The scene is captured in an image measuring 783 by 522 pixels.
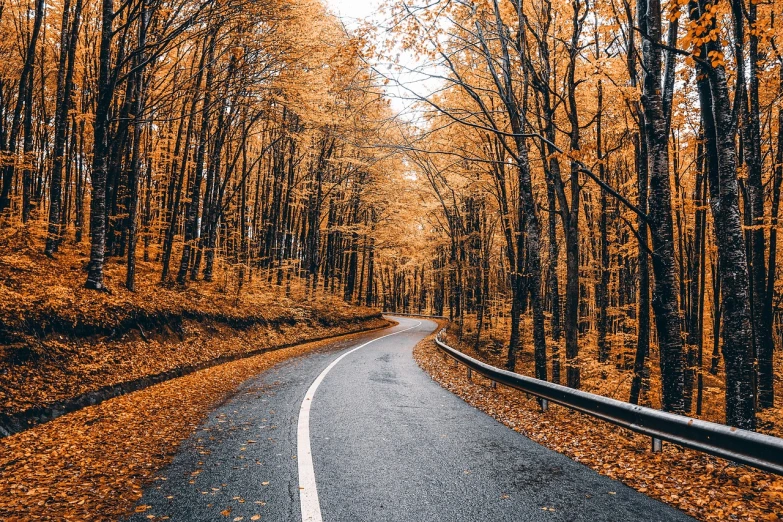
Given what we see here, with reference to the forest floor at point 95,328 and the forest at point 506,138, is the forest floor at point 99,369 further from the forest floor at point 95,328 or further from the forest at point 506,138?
the forest at point 506,138

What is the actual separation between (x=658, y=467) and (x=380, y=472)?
3.14 m

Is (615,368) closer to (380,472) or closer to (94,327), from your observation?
(380,472)

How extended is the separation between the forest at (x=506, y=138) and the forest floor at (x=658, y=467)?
54.6 inches

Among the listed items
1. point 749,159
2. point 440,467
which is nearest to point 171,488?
point 440,467

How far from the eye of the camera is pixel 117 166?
1456 centimetres

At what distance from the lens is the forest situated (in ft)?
19.9

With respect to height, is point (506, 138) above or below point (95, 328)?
above

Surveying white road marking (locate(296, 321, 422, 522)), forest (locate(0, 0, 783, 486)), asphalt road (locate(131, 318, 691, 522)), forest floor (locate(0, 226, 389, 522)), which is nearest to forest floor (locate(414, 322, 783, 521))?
asphalt road (locate(131, 318, 691, 522))

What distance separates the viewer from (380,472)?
14.0ft

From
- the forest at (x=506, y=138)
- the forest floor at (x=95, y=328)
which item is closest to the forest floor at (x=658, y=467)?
the forest at (x=506, y=138)

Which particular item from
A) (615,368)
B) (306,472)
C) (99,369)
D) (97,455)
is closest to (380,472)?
(306,472)

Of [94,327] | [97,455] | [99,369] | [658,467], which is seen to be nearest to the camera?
[658,467]

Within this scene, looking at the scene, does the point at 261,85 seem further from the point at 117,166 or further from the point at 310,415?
the point at 310,415

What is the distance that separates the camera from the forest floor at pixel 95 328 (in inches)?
259
